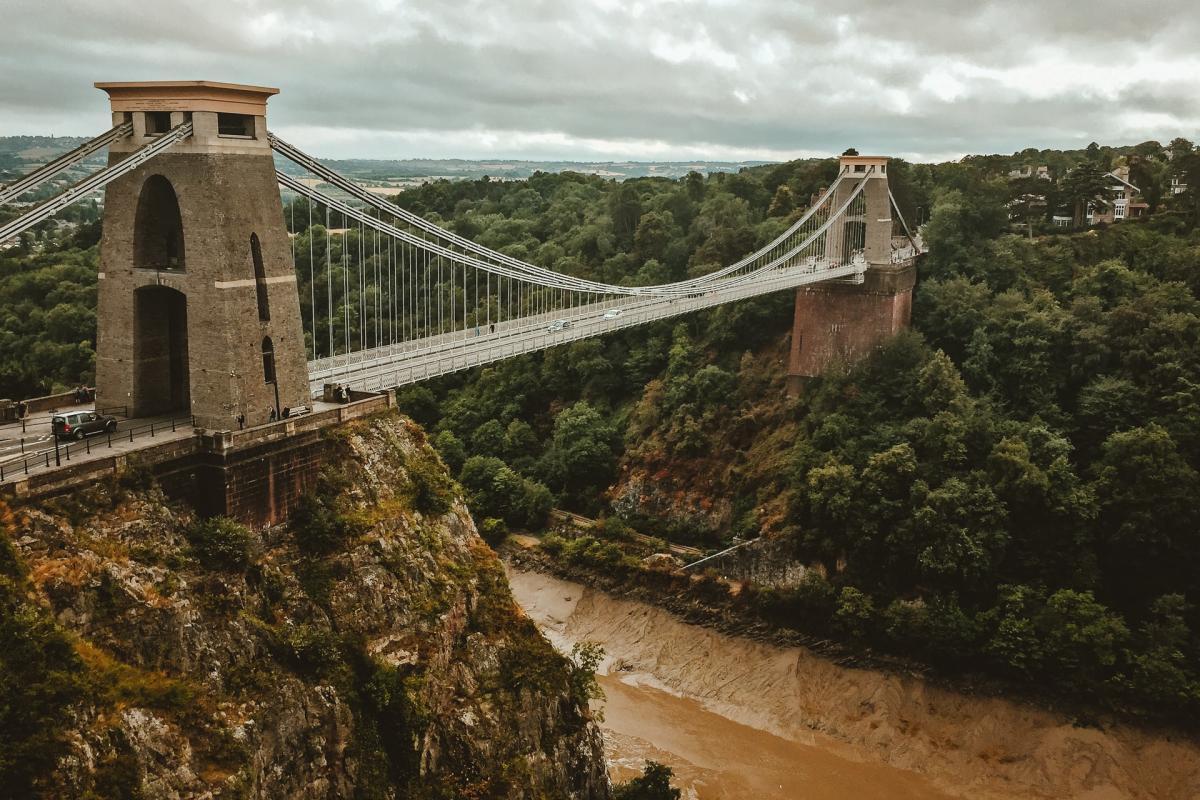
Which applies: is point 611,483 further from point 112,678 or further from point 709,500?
point 112,678

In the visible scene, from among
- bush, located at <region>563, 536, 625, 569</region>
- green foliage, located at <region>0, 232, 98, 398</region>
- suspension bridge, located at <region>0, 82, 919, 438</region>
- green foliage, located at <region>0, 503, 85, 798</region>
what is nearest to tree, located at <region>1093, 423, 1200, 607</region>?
bush, located at <region>563, 536, 625, 569</region>

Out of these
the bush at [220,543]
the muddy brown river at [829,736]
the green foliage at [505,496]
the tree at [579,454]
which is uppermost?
the bush at [220,543]

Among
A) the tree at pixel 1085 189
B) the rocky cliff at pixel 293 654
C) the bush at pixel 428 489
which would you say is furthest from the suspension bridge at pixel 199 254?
the tree at pixel 1085 189

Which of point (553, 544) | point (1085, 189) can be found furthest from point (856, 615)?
point (1085, 189)

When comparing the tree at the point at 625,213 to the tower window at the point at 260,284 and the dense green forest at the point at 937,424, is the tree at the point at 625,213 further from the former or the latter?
the tower window at the point at 260,284

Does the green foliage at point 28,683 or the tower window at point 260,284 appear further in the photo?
the tower window at point 260,284

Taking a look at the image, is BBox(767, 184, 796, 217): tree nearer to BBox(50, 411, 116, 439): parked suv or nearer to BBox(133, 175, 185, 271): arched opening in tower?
BBox(133, 175, 185, 271): arched opening in tower

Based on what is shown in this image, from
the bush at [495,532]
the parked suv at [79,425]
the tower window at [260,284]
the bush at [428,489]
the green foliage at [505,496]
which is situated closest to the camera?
the parked suv at [79,425]

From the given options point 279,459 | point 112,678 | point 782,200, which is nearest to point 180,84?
point 279,459
